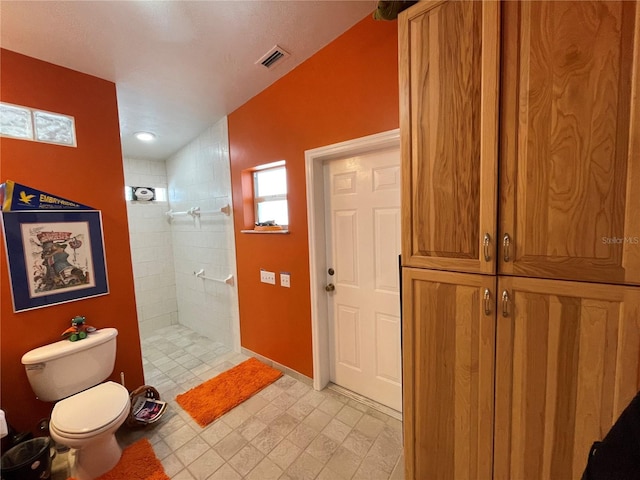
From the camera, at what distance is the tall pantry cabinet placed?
2.54 feet

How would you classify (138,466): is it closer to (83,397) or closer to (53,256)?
(83,397)

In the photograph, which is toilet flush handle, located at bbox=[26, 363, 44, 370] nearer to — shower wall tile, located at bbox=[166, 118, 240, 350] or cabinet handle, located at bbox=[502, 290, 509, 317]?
shower wall tile, located at bbox=[166, 118, 240, 350]

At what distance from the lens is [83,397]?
156cm

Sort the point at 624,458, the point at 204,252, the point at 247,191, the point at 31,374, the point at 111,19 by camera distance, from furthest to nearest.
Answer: the point at 204,252, the point at 247,191, the point at 31,374, the point at 111,19, the point at 624,458

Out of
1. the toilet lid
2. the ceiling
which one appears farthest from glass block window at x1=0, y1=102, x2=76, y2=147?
the toilet lid

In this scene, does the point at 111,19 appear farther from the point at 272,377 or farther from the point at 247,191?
the point at 272,377

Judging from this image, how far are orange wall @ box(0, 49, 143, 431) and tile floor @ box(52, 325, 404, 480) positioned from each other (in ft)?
1.79

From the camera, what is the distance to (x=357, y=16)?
1595 mm

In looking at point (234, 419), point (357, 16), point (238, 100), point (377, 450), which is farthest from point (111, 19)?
point (377, 450)

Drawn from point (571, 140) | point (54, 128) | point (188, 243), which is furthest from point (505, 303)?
point (188, 243)

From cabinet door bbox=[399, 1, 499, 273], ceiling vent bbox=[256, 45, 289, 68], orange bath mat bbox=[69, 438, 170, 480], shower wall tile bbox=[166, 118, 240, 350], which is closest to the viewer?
cabinet door bbox=[399, 1, 499, 273]

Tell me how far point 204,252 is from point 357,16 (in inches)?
108

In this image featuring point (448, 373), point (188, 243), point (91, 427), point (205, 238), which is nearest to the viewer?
point (448, 373)

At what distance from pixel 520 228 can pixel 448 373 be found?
64cm
